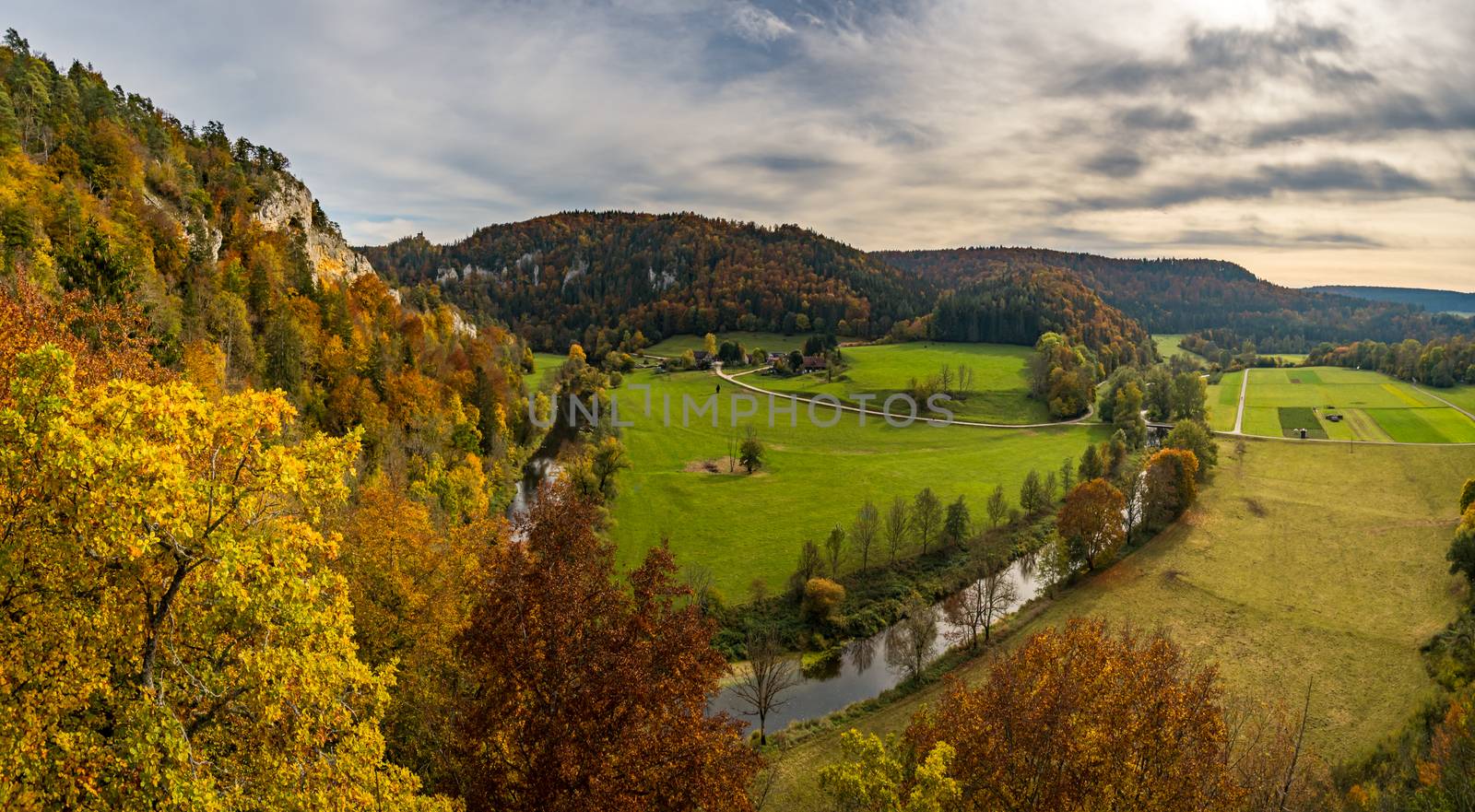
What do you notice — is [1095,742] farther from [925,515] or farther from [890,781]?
[925,515]

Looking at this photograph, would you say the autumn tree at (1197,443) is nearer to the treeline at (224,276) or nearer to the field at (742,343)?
the treeline at (224,276)

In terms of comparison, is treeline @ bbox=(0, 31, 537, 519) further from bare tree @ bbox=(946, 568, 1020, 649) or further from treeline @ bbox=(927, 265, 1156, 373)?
treeline @ bbox=(927, 265, 1156, 373)

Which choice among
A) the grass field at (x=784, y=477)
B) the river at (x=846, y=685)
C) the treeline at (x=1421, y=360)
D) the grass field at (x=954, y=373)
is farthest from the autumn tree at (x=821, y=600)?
the treeline at (x=1421, y=360)

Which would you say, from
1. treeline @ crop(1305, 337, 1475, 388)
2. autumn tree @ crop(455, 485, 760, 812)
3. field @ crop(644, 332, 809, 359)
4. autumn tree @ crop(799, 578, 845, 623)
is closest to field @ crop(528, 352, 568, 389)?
field @ crop(644, 332, 809, 359)

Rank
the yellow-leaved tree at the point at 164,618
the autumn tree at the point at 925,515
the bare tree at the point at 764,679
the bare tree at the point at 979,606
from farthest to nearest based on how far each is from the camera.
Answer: the autumn tree at the point at 925,515 → the bare tree at the point at 979,606 → the bare tree at the point at 764,679 → the yellow-leaved tree at the point at 164,618

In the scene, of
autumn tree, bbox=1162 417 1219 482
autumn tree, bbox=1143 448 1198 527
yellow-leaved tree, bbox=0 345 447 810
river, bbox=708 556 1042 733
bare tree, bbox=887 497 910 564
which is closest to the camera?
yellow-leaved tree, bbox=0 345 447 810

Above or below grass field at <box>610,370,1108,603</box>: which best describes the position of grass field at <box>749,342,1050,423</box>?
above

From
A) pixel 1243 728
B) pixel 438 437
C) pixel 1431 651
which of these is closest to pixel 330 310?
pixel 438 437
